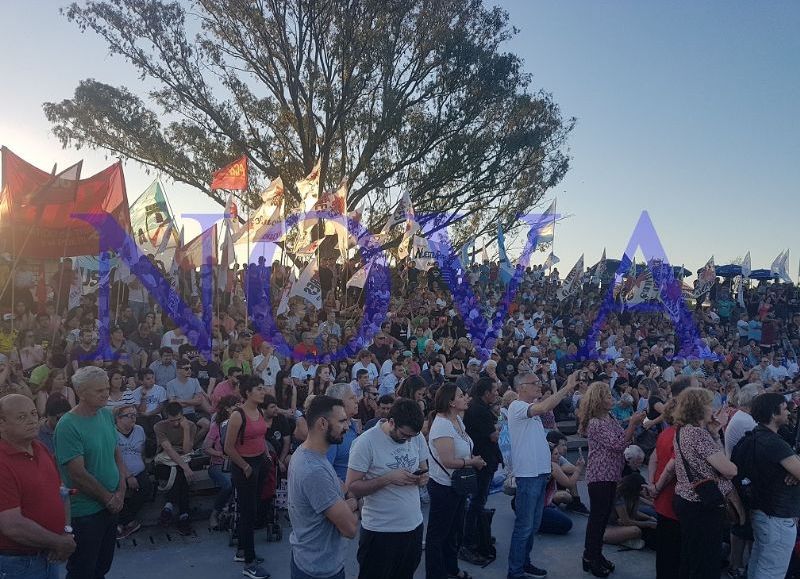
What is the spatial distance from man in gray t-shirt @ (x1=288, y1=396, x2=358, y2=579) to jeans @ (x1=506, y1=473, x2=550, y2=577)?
8.37ft

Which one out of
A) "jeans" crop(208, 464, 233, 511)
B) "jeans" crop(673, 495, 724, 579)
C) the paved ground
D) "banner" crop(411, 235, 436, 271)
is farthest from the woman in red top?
"banner" crop(411, 235, 436, 271)

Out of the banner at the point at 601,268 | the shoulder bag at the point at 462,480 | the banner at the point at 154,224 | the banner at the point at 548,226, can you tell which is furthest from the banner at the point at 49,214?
the banner at the point at 601,268

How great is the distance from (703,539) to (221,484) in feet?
15.9

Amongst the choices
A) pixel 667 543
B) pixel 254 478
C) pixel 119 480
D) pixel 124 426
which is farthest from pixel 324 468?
pixel 124 426

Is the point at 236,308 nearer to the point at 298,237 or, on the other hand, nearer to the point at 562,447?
the point at 298,237

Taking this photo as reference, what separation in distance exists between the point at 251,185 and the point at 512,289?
9.00 metres

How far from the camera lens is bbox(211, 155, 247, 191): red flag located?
48.4ft

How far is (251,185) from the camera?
2150 cm

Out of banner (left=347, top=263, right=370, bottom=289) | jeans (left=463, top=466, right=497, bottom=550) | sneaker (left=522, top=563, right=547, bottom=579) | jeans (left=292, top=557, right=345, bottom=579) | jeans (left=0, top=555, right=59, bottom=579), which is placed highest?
banner (left=347, top=263, right=370, bottom=289)

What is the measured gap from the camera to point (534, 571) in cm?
605

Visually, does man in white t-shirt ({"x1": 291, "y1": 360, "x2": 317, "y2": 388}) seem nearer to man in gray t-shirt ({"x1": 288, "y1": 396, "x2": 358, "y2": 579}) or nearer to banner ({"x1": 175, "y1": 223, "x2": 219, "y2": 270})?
banner ({"x1": 175, "y1": 223, "x2": 219, "y2": 270})

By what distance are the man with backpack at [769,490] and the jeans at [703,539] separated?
40 cm

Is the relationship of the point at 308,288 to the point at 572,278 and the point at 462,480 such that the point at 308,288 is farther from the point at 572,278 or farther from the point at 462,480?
the point at 572,278

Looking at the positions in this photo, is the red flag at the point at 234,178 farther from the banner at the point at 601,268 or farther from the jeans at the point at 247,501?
the banner at the point at 601,268
